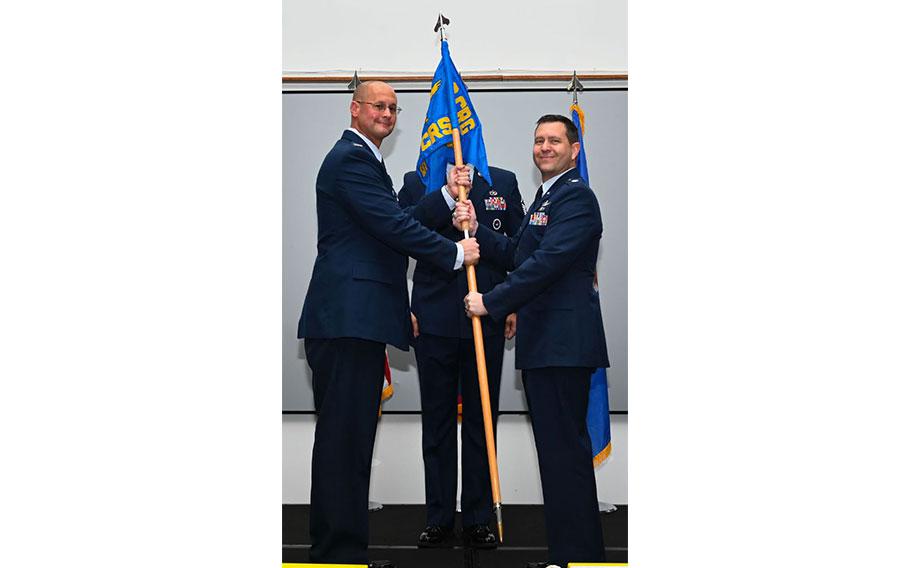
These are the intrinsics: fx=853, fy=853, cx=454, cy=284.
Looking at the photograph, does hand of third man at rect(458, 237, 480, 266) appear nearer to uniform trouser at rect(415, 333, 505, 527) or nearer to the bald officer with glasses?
the bald officer with glasses

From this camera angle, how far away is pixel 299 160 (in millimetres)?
4727

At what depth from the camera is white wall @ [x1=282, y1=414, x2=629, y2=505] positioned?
181 inches

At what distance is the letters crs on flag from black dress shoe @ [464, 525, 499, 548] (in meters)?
1.53

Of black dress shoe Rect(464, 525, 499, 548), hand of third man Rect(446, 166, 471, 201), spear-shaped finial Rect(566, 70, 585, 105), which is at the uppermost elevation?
spear-shaped finial Rect(566, 70, 585, 105)

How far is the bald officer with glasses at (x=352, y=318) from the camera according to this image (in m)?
3.08

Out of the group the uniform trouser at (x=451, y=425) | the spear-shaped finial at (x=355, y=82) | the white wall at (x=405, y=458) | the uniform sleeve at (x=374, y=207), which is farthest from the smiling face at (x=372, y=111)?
the white wall at (x=405, y=458)

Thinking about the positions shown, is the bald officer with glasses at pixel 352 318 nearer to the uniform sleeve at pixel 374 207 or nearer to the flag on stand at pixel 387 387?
the uniform sleeve at pixel 374 207

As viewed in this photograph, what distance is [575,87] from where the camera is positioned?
15.0ft

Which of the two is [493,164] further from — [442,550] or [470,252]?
[442,550]

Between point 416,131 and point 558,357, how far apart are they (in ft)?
6.81

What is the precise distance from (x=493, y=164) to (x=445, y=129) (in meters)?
0.89

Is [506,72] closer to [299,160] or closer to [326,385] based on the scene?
[299,160]

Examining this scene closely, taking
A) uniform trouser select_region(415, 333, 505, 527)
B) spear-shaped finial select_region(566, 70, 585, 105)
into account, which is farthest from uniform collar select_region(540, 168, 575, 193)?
spear-shaped finial select_region(566, 70, 585, 105)

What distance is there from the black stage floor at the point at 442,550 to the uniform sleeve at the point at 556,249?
1.11 meters
